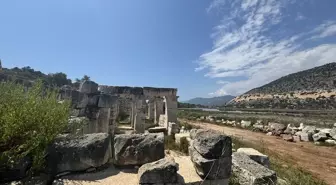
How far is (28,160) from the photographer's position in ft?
12.6

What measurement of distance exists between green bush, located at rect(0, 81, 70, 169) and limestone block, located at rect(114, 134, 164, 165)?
4.24ft

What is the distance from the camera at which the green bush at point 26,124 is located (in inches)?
132

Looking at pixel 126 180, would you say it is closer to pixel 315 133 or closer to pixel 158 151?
pixel 158 151

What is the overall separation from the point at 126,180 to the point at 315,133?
16109 mm

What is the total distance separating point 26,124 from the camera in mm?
3686

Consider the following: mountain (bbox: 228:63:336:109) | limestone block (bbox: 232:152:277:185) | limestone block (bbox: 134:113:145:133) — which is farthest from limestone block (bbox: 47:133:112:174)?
mountain (bbox: 228:63:336:109)

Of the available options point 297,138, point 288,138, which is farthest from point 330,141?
point 288,138

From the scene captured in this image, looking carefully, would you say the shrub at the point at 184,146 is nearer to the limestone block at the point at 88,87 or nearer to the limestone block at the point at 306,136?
the limestone block at the point at 88,87

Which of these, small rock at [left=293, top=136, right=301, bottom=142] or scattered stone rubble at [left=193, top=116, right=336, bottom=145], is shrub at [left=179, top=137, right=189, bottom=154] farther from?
small rock at [left=293, top=136, right=301, bottom=142]

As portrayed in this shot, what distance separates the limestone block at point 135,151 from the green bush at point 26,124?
50.9 inches

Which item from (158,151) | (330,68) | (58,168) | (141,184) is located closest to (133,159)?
(158,151)

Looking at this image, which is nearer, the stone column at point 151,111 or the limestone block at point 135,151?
the limestone block at point 135,151

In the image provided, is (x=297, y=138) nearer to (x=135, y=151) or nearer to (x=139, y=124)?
(x=139, y=124)

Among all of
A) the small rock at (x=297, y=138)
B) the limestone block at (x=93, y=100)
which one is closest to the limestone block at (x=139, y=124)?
the limestone block at (x=93, y=100)
